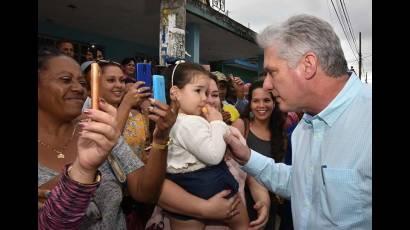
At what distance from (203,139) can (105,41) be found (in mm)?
10697

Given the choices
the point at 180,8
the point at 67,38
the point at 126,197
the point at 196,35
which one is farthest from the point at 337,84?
the point at 67,38

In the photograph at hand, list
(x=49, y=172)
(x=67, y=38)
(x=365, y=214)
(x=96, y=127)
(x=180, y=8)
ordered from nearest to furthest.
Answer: (x=96, y=127), (x=365, y=214), (x=49, y=172), (x=180, y=8), (x=67, y=38)

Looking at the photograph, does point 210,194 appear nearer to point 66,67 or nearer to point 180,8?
point 66,67

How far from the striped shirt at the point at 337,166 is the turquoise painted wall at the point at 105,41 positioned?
9.87 meters

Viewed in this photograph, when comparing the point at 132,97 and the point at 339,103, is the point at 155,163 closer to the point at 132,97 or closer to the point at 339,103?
the point at 132,97

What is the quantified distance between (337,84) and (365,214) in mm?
663

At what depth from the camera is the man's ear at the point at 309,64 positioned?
5.60ft

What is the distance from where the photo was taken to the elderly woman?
4.02ft

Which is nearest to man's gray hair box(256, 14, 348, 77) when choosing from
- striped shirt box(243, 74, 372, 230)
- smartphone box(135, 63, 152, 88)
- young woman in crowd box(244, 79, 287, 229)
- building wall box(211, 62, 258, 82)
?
striped shirt box(243, 74, 372, 230)

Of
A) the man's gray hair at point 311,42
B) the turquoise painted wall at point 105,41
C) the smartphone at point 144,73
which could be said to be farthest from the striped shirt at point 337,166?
the turquoise painted wall at point 105,41

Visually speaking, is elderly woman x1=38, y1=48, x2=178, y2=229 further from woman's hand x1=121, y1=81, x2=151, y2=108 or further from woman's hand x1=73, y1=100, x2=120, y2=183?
woman's hand x1=121, y1=81, x2=151, y2=108

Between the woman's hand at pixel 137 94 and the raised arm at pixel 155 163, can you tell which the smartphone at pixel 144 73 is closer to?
the woman's hand at pixel 137 94

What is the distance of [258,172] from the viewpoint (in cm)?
217

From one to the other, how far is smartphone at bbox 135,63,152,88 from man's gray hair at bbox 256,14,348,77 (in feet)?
2.65
